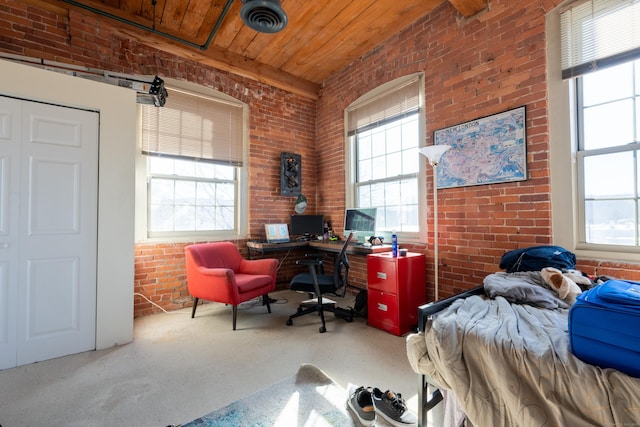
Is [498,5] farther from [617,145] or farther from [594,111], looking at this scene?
[617,145]

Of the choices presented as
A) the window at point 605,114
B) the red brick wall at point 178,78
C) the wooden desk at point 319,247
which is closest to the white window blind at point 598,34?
the window at point 605,114

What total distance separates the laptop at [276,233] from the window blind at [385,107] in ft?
5.96

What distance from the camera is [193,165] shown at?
3.86 metres

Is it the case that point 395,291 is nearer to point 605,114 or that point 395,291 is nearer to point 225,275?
point 225,275

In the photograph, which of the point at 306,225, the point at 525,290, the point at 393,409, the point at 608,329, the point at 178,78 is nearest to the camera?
the point at 608,329

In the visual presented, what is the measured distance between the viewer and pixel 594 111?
2328 millimetres

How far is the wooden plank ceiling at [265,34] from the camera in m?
3.09

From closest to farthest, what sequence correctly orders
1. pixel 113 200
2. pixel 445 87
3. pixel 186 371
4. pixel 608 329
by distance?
pixel 608 329, pixel 186 371, pixel 113 200, pixel 445 87

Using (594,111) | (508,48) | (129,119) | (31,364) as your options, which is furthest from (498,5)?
(31,364)

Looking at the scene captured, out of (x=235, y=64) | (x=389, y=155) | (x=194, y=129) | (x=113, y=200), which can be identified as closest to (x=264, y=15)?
(x=235, y=64)

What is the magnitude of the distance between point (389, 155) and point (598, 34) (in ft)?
7.17

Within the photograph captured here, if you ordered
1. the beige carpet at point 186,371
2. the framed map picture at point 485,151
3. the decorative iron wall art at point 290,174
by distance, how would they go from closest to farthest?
the beige carpet at point 186,371
the framed map picture at point 485,151
the decorative iron wall art at point 290,174

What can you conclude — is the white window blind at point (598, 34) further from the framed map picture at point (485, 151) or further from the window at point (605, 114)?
the framed map picture at point (485, 151)

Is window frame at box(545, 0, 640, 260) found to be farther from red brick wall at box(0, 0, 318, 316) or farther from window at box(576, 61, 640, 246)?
red brick wall at box(0, 0, 318, 316)
